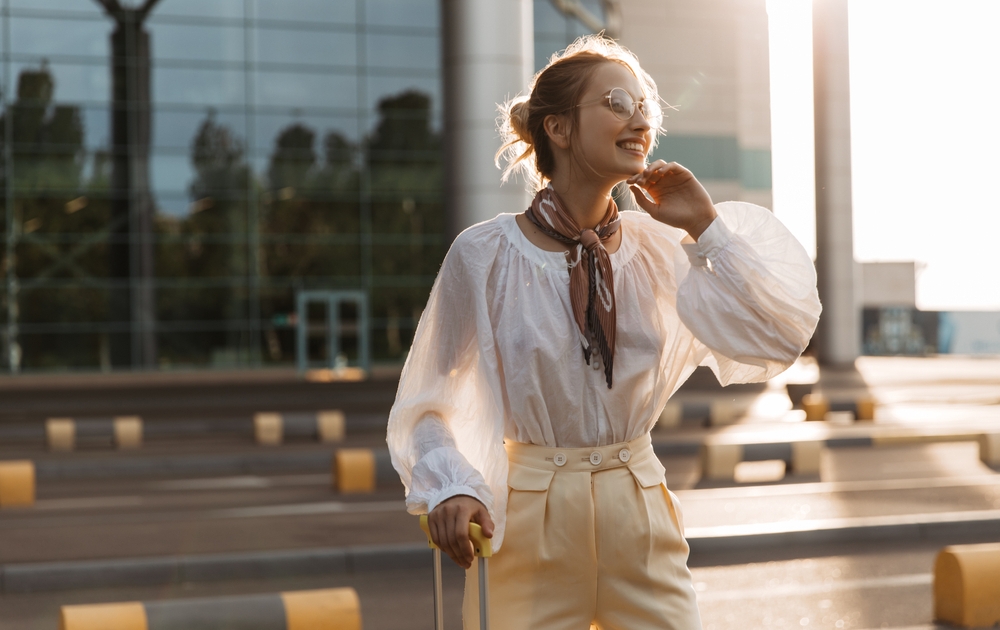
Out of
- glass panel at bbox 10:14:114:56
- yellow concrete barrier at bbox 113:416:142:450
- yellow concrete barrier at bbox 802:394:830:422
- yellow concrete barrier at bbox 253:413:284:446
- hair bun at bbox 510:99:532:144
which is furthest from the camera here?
glass panel at bbox 10:14:114:56

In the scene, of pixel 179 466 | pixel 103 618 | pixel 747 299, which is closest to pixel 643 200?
pixel 747 299

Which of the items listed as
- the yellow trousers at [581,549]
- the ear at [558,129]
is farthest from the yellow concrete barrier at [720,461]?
the ear at [558,129]

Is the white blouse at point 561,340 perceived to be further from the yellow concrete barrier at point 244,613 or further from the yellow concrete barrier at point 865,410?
the yellow concrete barrier at point 865,410

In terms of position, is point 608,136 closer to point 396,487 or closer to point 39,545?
point 39,545

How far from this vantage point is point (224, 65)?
106 feet

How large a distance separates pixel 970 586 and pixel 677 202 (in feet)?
14.8

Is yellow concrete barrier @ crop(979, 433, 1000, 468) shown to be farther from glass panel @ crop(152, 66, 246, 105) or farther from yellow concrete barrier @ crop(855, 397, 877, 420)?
glass panel @ crop(152, 66, 246, 105)

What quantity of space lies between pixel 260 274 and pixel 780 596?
27.2 meters

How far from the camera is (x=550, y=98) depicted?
103 inches

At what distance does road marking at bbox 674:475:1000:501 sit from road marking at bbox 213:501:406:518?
280 centimetres

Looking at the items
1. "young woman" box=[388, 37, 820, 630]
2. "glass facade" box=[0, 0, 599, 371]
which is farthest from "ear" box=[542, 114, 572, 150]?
"glass facade" box=[0, 0, 599, 371]

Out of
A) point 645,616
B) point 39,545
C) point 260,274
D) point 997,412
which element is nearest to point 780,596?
point 645,616

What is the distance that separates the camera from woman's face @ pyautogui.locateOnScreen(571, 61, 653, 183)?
2523mm

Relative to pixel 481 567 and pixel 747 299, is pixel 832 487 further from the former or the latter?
pixel 481 567
